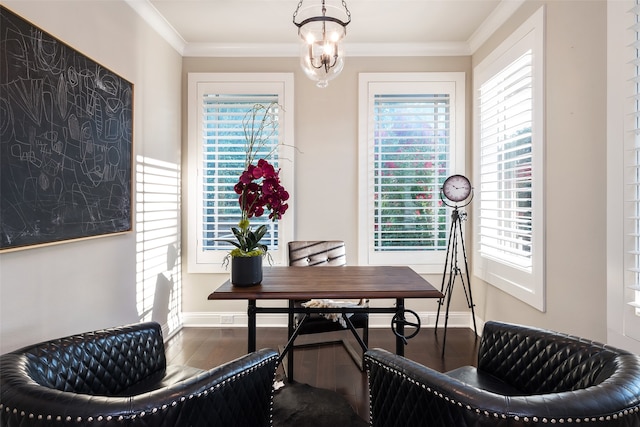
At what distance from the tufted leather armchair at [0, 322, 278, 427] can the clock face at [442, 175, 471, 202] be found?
7.72ft

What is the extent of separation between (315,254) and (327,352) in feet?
2.85

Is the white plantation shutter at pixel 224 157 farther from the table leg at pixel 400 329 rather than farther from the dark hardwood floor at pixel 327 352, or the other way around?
the table leg at pixel 400 329

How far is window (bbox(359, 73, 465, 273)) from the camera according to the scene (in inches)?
140

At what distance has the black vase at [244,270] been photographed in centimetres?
203

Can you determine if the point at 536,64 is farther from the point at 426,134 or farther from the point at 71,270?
the point at 71,270

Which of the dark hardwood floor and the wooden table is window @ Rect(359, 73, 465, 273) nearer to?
the dark hardwood floor

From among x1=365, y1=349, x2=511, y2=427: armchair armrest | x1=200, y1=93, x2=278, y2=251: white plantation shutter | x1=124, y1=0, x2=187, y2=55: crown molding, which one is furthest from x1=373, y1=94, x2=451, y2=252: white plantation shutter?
x1=365, y1=349, x2=511, y2=427: armchair armrest

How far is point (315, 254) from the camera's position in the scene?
2.95m

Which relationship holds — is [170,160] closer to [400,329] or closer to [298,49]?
[298,49]

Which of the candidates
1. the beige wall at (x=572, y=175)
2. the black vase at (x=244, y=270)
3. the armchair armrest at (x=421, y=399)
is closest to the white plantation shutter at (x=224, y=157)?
the black vase at (x=244, y=270)

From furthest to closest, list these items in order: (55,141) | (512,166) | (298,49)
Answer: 1. (298,49)
2. (512,166)
3. (55,141)

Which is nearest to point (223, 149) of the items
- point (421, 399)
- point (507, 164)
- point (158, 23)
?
point (158, 23)

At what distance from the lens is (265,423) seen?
133 cm

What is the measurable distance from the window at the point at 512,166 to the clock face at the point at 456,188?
204 mm
